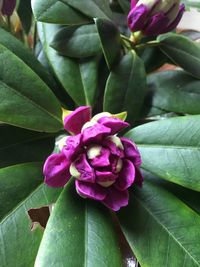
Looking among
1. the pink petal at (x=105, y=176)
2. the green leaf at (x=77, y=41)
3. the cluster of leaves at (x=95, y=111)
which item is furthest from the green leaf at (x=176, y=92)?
the pink petal at (x=105, y=176)

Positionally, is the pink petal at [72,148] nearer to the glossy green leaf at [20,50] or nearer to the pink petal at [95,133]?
the pink petal at [95,133]

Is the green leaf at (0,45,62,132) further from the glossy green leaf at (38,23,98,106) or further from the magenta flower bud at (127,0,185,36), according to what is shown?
the magenta flower bud at (127,0,185,36)

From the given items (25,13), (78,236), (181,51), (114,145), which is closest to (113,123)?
(114,145)

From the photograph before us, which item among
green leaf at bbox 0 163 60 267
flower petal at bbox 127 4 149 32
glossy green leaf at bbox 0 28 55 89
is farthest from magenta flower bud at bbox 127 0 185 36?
green leaf at bbox 0 163 60 267

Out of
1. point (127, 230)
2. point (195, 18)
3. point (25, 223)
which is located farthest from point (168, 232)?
point (195, 18)

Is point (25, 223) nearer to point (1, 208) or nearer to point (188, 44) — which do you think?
point (1, 208)

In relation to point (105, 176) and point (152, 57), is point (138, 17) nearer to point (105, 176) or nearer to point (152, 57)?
point (152, 57)
